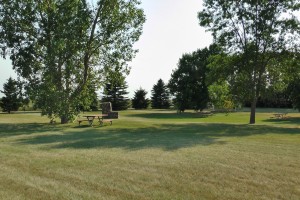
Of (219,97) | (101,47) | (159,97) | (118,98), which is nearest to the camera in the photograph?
(101,47)

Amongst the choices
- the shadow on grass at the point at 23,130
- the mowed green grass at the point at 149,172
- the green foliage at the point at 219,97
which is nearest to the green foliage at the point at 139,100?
the green foliage at the point at 219,97

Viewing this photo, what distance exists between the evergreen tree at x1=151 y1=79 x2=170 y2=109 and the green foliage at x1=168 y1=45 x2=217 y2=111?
1683cm

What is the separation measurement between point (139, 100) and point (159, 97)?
729cm

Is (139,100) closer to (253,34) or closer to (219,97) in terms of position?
(219,97)

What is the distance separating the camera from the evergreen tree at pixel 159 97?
82.3 meters

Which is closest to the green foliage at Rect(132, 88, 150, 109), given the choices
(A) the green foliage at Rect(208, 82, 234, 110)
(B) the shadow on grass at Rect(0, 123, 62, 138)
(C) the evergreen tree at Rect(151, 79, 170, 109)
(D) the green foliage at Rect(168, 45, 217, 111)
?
(C) the evergreen tree at Rect(151, 79, 170, 109)

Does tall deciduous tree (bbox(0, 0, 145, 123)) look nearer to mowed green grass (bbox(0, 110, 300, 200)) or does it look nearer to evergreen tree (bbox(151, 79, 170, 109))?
mowed green grass (bbox(0, 110, 300, 200))

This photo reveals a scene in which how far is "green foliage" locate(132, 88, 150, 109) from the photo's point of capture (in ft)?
254

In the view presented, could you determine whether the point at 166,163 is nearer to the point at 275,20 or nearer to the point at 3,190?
the point at 3,190

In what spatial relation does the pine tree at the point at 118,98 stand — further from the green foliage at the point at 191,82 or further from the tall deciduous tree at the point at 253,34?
the tall deciduous tree at the point at 253,34

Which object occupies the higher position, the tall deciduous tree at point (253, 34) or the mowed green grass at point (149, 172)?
the tall deciduous tree at point (253, 34)

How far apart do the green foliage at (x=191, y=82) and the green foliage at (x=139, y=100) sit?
13.6 metres

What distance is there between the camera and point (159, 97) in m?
83.2

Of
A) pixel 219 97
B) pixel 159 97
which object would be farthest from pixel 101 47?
pixel 159 97
